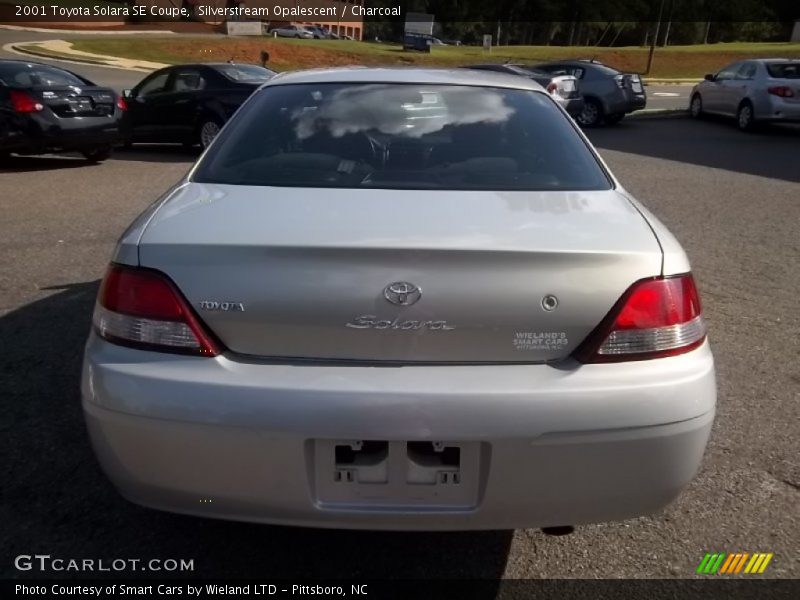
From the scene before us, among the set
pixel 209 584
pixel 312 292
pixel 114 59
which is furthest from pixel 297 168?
pixel 114 59

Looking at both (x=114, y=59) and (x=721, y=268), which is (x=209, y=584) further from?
(x=114, y=59)

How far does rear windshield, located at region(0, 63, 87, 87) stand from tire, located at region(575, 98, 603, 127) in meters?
11.4

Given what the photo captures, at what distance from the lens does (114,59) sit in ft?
123

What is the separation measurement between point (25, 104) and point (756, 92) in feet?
46.7

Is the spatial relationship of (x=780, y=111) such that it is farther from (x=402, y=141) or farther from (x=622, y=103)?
(x=402, y=141)

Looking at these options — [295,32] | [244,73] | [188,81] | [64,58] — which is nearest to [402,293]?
[244,73]

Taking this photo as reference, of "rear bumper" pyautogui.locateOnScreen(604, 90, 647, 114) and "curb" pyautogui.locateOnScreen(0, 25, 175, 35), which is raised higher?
"rear bumper" pyautogui.locateOnScreen(604, 90, 647, 114)

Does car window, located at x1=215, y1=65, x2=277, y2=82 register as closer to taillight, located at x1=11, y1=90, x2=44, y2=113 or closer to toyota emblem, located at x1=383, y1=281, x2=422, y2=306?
taillight, located at x1=11, y1=90, x2=44, y2=113

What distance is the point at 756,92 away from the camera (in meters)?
17.7

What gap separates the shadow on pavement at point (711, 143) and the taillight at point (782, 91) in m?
0.85

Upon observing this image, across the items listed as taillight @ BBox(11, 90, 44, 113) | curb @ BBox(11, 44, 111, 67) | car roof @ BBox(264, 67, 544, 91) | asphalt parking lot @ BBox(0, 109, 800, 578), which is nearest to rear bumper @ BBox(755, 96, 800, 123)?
asphalt parking lot @ BBox(0, 109, 800, 578)

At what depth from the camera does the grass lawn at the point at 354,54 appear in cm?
3972

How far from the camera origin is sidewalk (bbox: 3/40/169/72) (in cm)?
3506

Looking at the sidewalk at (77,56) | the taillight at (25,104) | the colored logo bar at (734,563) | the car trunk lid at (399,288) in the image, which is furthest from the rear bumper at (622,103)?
the sidewalk at (77,56)
